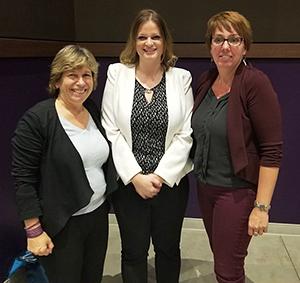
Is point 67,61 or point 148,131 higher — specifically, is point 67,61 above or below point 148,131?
above

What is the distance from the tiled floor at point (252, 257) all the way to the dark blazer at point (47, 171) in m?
1.04

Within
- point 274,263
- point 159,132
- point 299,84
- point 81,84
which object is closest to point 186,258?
point 274,263

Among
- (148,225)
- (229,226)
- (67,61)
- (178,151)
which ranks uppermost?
(67,61)

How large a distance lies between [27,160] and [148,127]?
21.3 inches

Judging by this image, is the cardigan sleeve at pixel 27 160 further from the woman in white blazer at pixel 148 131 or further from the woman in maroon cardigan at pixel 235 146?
the woman in maroon cardigan at pixel 235 146

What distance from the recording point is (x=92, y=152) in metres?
1.56

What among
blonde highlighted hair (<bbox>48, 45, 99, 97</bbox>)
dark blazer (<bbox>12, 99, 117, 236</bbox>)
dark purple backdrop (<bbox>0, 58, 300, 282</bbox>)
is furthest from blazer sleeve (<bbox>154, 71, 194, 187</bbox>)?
dark purple backdrop (<bbox>0, 58, 300, 282</bbox>)

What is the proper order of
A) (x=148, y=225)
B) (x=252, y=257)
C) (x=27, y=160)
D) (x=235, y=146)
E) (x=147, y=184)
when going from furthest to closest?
(x=252, y=257), (x=148, y=225), (x=147, y=184), (x=235, y=146), (x=27, y=160)

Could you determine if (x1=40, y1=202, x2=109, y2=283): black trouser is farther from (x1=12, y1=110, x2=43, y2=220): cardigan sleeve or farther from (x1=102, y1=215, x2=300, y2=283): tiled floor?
(x1=102, y1=215, x2=300, y2=283): tiled floor

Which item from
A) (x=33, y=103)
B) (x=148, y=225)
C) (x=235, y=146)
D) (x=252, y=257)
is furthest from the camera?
(x=252, y=257)

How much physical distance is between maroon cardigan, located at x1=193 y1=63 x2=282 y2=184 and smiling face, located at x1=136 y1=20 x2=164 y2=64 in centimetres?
38

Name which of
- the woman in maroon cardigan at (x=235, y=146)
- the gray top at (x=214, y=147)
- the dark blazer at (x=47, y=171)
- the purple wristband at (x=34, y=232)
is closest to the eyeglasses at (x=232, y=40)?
the woman in maroon cardigan at (x=235, y=146)

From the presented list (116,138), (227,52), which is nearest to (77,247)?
(116,138)

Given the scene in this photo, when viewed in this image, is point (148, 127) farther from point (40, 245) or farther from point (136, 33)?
point (40, 245)
